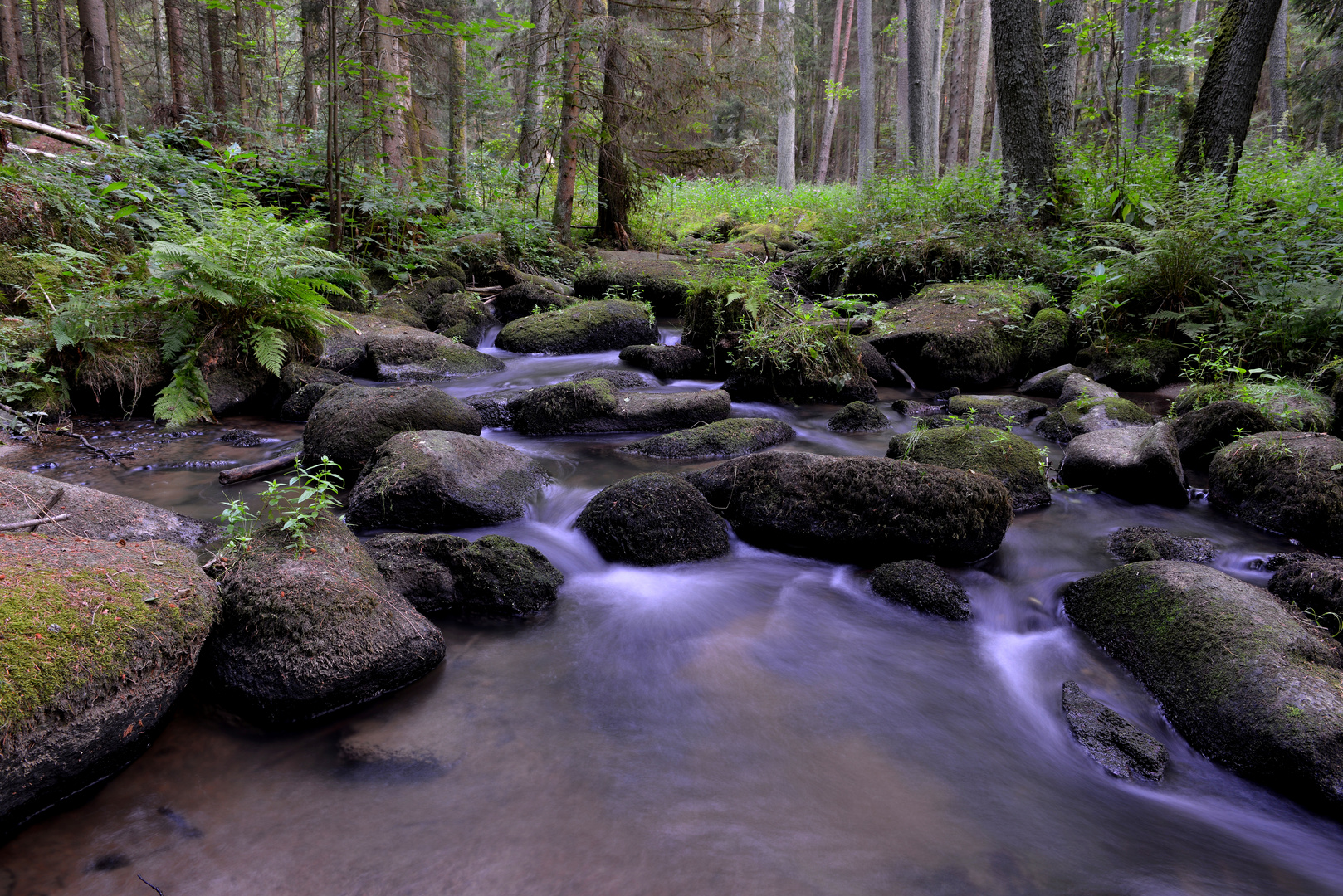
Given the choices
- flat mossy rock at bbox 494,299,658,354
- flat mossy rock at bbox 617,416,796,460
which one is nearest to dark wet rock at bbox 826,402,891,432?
flat mossy rock at bbox 617,416,796,460

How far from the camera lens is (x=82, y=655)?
2.44 meters

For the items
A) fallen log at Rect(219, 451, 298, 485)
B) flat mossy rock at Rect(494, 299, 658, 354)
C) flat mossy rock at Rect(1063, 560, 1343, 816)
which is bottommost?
flat mossy rock at Rect(1063, 560, 1343, 816)

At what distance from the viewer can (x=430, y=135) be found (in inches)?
700

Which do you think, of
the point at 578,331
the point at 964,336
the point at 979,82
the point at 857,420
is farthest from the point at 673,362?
the point at 979,82

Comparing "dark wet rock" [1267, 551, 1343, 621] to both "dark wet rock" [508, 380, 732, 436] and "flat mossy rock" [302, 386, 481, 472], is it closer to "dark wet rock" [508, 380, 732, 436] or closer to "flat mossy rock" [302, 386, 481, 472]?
"dark wet rock" [508, 380, 732, 436]

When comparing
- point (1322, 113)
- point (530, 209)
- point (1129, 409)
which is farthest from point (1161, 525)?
point (1322, 113)

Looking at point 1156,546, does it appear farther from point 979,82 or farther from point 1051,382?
point 979,82

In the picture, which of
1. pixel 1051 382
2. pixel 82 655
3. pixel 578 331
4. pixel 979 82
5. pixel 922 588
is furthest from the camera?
pixel 979 82

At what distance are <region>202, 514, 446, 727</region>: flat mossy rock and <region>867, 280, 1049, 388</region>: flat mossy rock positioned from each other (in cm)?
714

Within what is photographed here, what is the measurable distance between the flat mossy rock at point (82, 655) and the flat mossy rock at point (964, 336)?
7848mm

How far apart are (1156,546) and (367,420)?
19.0ft

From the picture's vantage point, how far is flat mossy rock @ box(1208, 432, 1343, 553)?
4473mm

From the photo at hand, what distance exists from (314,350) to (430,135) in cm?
1220

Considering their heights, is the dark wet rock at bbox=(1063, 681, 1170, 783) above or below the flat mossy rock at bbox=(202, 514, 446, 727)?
below
